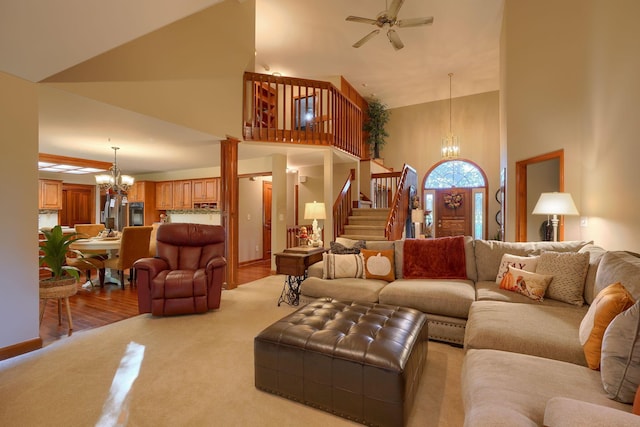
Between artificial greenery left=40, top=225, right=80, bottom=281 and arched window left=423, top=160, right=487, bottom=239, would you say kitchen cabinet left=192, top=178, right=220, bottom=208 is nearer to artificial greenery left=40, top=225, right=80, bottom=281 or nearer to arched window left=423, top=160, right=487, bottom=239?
artificial greenery left=40, top=225, right=80, bottom=281

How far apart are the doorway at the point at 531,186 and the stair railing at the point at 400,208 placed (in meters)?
1.83

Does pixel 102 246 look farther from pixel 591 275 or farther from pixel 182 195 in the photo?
pixel 591 275

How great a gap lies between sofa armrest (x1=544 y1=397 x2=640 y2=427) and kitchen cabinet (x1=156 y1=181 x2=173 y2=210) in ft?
26.8

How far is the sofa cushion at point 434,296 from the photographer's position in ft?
8.32

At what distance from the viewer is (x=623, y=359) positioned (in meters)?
1.20

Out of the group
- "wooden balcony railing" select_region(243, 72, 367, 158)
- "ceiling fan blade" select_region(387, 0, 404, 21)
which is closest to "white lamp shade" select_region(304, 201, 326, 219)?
"wooden balcony railing" select_region(243, 72, 367, 158)

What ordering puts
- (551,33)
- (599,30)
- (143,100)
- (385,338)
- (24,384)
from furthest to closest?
(551,33) → (143,100) → (599,30) → (24,384) → (385,338)

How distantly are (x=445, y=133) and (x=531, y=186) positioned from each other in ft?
13.1

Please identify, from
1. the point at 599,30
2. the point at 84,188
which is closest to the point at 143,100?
A: the point at 599,30

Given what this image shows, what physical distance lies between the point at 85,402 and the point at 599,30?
17.1ft

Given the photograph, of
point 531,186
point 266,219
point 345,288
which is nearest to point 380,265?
point 345,288

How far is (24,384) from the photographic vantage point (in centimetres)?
204

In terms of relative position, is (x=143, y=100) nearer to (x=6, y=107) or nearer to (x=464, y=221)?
(x=6, y=107)

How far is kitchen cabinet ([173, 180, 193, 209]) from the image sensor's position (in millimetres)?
7344
